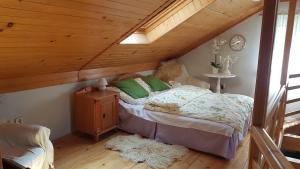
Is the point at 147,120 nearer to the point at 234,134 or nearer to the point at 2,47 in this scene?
the point at 234,134

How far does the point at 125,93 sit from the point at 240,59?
258 centimetres

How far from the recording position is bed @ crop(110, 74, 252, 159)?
2859mm

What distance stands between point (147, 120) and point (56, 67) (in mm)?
1385

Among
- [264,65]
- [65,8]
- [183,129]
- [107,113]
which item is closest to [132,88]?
[107,113]

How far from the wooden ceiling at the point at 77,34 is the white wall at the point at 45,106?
113mm

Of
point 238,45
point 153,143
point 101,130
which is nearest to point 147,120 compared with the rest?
point 153,143

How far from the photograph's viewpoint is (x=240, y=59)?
489 centimetres

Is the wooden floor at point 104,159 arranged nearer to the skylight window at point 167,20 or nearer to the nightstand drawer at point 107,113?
the nightstand drawer at point 107,113

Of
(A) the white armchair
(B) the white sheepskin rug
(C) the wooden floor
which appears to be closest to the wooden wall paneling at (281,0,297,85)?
(C) the wooden floor

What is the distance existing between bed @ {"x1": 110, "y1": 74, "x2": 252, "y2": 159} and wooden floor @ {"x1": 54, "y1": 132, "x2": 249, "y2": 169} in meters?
0.11

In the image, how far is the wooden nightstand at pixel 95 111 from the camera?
3205mm

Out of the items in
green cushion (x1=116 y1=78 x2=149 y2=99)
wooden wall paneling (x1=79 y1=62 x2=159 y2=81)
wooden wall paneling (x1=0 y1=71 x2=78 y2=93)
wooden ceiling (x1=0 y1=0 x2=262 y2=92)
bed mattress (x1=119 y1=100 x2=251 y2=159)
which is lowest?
bed mattress (x1=119 y1=100 x2=251 y2=159)

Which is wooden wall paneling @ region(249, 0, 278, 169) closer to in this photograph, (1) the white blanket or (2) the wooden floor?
(2) the wooden floor

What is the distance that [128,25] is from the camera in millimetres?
2650
